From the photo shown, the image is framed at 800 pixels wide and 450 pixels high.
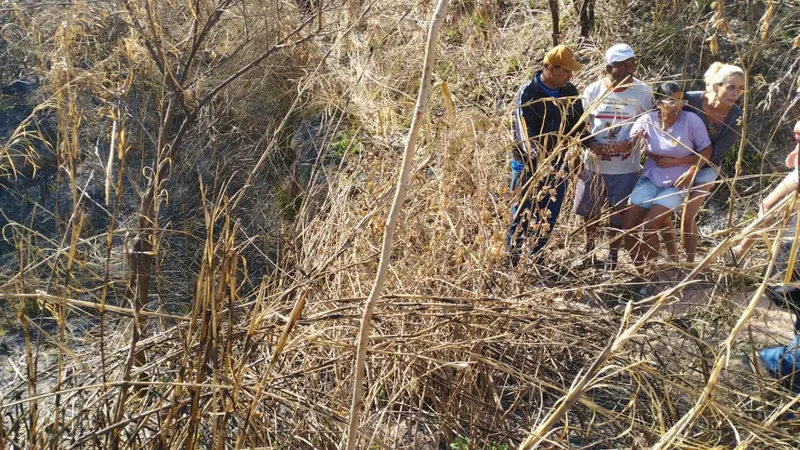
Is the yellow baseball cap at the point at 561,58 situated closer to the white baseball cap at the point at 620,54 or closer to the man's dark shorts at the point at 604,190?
the white baseball cap at the point at 620,54

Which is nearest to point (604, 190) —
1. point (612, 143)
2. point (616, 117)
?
point (612, 143)

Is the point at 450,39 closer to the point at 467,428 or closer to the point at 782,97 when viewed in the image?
the point at 782,97

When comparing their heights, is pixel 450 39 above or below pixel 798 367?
above

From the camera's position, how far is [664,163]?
12.5ft

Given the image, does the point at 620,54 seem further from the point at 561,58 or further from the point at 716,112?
the point at 716,112

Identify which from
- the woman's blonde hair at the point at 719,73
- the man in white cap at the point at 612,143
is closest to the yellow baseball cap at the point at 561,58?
the man in white cap at the point at 612,143

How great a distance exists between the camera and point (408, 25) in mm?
6715

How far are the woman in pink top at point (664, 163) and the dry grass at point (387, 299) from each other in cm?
32

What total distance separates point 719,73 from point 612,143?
2.02 ft

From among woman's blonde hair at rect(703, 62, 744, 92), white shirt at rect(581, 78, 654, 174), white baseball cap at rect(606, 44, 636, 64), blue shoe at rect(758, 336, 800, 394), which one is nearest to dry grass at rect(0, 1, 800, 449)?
blue shoe at rect(758, 336, 800, 394)

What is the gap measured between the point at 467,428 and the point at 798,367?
1.20 meters

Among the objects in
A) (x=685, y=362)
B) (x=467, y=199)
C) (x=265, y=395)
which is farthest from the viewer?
(x=467, y=199)

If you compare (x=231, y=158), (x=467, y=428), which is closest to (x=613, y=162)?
(x=467, y=428)

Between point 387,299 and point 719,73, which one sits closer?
point 387,299
